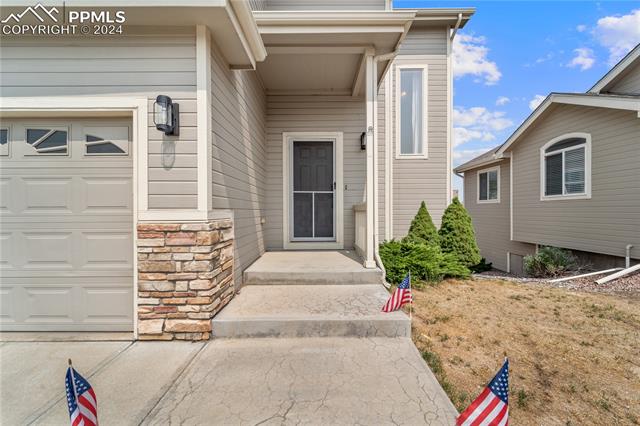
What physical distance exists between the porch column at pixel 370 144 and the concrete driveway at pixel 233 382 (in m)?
1.44

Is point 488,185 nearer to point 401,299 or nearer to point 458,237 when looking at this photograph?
point 458,237

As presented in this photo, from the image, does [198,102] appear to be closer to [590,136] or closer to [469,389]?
[469,389]

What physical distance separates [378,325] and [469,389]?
2.79ft

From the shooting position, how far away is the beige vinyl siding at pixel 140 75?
8.80ft

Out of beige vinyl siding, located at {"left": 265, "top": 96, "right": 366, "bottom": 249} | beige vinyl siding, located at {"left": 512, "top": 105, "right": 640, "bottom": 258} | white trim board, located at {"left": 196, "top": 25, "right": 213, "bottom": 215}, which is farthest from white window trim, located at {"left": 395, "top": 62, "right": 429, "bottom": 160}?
white trim board, located at {"left": 196, "top": 25, "right": 213, "bottom": 215}

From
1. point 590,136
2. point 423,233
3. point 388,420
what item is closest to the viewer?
point 388,420

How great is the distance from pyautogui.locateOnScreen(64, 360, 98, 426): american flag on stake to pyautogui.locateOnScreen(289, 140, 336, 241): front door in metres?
4.23

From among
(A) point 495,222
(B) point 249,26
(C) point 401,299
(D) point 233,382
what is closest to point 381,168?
(C) point 401,299

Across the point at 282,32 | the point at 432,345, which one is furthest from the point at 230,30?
the point at 432,345

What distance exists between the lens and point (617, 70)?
690 centimetres

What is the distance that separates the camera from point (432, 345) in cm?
268

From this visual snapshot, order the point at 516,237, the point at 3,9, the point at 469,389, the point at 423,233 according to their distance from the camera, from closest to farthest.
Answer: the point at 469,389 < the point at 3,9 < the point at 423,233 < the point at 516,237

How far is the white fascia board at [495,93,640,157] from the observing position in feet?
18.3

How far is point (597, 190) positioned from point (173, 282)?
8740mm
